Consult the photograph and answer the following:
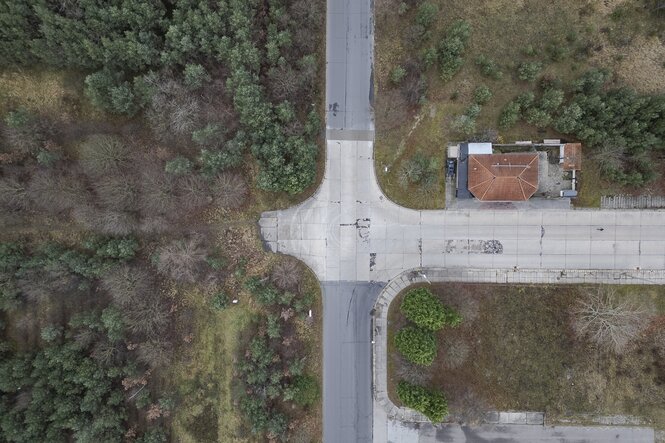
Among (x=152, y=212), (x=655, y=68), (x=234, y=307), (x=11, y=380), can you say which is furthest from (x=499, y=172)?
(x=11, y=380)

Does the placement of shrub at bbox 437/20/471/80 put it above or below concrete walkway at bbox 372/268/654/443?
above

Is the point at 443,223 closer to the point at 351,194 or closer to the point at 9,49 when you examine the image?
the point at 351,194

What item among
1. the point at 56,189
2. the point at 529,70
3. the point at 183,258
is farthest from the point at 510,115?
the point at 56,189

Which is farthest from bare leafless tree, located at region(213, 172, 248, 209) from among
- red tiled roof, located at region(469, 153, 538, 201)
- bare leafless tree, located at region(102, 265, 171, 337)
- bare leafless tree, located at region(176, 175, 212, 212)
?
red tiled roof, located at region(469, 153, 538, 201)

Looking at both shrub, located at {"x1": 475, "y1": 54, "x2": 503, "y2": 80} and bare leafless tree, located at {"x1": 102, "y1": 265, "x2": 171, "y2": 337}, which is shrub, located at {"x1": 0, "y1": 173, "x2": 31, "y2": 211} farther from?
shrub, located at {"x1": 475, "y1": 54, "x2": 503, "y2": 80}

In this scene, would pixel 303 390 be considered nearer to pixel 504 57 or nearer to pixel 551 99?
pixel 551 99

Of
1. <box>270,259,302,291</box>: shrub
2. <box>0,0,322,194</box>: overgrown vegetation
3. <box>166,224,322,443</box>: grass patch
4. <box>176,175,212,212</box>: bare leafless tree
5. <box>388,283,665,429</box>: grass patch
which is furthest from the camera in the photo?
<box>166,224,322,443</box>: grass patch
